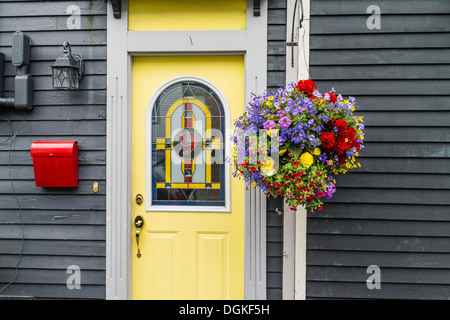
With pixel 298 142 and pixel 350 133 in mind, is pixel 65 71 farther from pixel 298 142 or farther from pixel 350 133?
pixel 350 133

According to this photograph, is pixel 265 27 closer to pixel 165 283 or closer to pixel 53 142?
pixel 53 142

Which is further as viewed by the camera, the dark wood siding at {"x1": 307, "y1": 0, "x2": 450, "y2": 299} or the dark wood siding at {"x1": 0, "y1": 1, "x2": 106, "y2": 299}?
the dark wood siding at {"x1": 0, "y1": 1, "x2": 106, "y2": 299}

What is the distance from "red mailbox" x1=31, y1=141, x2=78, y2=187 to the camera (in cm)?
218

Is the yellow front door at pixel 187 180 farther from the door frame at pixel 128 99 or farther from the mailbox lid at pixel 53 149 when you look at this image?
the mailbox lid at pixel 53 149

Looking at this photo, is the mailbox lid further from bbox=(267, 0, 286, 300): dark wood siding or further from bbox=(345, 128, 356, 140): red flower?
bbox=(345, 128, 356, 140): red flower

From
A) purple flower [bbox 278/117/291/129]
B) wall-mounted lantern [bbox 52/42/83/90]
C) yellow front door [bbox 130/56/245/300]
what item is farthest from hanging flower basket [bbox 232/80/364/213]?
wall-mounted lantern [bbox 52/42/83/90]

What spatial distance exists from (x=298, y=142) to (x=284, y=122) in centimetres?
14

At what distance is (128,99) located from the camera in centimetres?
227

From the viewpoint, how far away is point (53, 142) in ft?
7.28

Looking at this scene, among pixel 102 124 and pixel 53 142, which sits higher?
pixel 102 124

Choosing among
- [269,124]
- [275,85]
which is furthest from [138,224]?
[275,85]

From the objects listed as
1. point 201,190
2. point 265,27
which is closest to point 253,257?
point 201,190

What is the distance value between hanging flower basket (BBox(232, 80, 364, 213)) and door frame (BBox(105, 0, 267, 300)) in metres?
0.46

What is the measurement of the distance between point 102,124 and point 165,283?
4.24 ft
